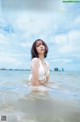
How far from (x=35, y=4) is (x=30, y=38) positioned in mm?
323

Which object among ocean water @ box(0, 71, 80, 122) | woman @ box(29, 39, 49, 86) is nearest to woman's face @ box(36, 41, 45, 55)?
woman @ box(29, 39, 49, 86)

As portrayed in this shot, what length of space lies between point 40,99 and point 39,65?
299 millimetres

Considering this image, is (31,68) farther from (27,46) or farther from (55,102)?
(55,102)

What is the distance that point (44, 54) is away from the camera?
2383mm

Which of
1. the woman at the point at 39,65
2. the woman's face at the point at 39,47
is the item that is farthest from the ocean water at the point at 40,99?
the woman's face at the point at 39,47

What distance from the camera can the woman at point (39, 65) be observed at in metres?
2.34

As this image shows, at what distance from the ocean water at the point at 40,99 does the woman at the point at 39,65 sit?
0.18 feet

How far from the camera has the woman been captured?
2.34 metres

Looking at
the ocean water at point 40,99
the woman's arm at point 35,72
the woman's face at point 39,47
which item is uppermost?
the woman's face at point 39,47

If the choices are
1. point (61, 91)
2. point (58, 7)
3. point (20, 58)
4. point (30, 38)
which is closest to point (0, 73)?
point (20, 58)

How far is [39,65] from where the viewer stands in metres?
2.35

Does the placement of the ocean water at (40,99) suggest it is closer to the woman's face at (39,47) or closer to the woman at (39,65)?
the woman at (39,65)

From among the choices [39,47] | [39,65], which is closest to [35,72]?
[39,65]

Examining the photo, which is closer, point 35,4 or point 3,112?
point 3,112
